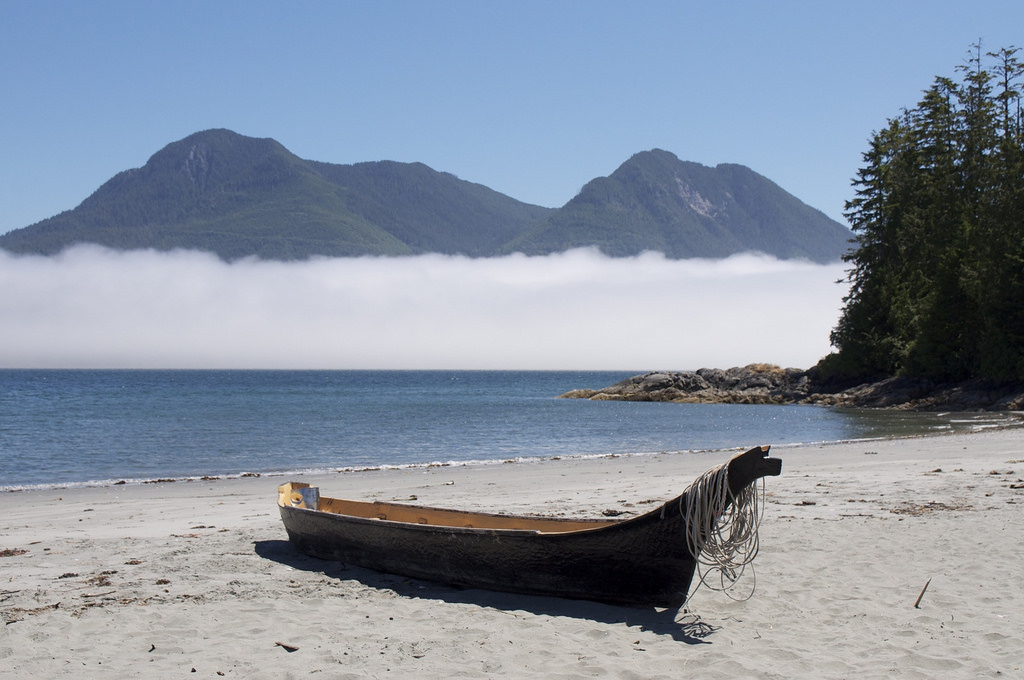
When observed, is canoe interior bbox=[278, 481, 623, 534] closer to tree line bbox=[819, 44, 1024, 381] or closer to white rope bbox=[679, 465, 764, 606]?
white rope bbox=[679, 465, 764, 606]

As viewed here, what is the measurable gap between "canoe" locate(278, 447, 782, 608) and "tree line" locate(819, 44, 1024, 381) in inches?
1542

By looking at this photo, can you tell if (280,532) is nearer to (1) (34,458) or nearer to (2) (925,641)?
(2) (925,641)

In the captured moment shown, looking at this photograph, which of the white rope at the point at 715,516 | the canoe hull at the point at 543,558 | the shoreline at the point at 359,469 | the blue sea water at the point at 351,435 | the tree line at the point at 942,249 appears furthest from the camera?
the tree line at the point at 942,249

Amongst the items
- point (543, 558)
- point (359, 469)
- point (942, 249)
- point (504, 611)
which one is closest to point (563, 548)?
point (543, 558)

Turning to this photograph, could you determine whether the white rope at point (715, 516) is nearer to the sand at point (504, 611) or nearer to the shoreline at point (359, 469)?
the sand at point (504, 611)

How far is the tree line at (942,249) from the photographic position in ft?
132

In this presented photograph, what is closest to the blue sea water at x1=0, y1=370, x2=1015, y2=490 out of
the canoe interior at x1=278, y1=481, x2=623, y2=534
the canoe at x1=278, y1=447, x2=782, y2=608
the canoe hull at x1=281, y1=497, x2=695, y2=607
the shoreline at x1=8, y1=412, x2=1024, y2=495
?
the shoreline at x1=8, y1=412, x2=1024, y2=495

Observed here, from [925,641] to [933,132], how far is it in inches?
2048

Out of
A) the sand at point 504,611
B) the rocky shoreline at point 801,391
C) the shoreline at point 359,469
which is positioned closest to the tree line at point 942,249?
the rocky shoreline at point 801,391

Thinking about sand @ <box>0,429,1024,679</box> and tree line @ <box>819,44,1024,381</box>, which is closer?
sand @ <box>0,429,1024,679</box>

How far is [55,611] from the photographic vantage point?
21.8 ft

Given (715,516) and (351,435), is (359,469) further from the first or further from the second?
(715,516)

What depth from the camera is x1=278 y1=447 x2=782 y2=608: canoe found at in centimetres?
615

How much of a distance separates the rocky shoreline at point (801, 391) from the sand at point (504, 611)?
33.2m
